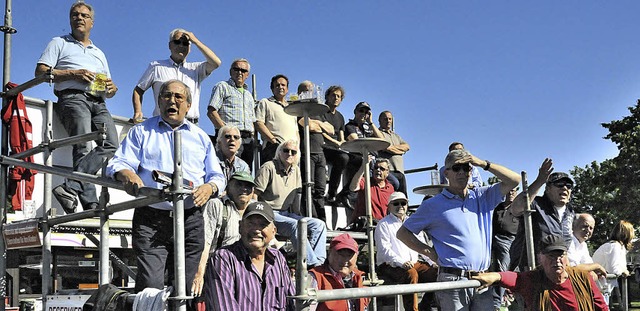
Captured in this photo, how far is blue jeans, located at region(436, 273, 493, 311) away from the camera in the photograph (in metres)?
5.46

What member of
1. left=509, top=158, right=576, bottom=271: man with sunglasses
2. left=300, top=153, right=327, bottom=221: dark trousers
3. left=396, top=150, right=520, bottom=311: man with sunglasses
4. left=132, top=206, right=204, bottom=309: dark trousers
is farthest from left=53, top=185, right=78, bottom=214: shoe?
left=509, top=158, right=576, bottom=271: man with sunglasses

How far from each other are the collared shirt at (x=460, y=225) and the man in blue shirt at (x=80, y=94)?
2.84 meters

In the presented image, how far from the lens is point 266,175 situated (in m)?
7.75

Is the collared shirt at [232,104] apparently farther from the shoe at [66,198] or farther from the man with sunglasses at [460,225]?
the man with sunglasses at [460,225]

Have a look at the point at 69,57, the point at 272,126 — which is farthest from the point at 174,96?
the point at 272,126

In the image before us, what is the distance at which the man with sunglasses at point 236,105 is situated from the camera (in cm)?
849

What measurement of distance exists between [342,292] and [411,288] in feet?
2.30

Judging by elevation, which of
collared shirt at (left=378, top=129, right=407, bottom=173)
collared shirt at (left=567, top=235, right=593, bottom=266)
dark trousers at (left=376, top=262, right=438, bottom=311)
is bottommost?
dark trousers at (left=376, top=262, right=438, bottom=311)

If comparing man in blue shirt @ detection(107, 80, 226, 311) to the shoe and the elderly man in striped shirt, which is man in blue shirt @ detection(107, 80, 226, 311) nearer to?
the elderly man in striped shirt

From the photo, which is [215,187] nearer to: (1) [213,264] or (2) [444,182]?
(1) [213,264]

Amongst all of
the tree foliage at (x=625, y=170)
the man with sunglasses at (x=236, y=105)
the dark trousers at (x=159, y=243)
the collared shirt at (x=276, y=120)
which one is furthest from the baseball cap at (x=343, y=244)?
the tree foliage at (x=625, y=170)

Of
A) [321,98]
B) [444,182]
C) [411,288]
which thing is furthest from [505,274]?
[444,182]

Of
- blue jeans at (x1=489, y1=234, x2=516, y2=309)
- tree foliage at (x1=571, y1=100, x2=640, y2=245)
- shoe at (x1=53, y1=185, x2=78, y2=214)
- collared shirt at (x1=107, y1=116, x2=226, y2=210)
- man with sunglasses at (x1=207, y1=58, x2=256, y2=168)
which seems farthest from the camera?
tree foliage at (x1=571, y1=100, x2=640, y2=245)

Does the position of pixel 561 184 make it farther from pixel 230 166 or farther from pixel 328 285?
pixel 230 166
